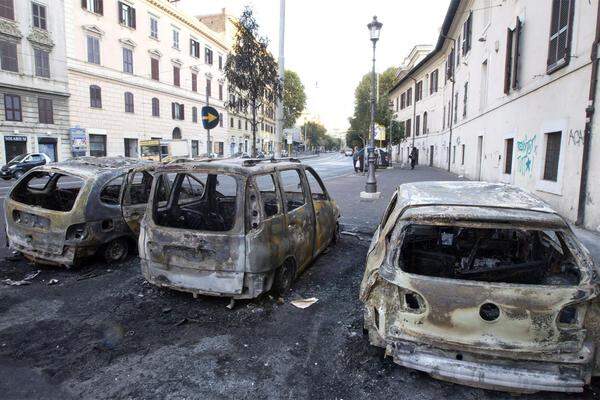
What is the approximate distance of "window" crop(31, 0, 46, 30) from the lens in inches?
1069

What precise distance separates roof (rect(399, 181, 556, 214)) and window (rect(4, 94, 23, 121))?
29.7 metres

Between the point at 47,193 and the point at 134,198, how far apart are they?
1333mm

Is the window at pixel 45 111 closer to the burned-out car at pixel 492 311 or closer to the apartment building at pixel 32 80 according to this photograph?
the apartment building at pixel 32 80

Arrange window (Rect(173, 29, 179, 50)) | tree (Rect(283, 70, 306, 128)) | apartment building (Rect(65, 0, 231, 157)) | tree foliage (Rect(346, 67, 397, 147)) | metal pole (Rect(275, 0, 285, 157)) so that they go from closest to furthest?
metal pole (Rect(275, 0, 285, 157)) < apartment building (Rect(65, 0, 231, 157)) < window (Rect(173, 29, 179, 50)) < tree foliage (Rect(346, 67, 397, 147)) < tree (Rect(283, 70, 306, 128))

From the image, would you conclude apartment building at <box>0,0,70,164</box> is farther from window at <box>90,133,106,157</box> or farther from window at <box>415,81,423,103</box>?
window at <box>415,81,423,103</box>

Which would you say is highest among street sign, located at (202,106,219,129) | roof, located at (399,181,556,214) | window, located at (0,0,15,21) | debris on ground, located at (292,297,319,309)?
window, located at (0,0,15,21)

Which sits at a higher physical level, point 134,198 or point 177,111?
point 177,111

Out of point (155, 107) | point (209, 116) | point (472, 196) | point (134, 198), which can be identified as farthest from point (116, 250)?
point (155, 107)

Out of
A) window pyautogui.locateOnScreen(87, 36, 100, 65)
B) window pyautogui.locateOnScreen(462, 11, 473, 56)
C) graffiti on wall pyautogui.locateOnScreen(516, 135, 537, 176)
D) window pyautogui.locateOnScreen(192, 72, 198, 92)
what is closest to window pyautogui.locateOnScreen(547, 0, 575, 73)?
graffiti on wall pyautogui.locateOnScreen(516, 135, 537, 176)

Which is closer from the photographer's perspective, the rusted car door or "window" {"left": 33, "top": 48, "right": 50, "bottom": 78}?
the rusted car door

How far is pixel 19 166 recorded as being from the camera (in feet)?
67.0

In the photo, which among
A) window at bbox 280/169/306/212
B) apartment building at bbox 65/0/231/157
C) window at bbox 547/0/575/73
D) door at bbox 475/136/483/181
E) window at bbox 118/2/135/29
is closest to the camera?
window at bbox 280/169/306/212

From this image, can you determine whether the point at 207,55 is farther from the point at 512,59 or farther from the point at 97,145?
the point at 512,59

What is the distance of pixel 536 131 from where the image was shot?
412 inches
